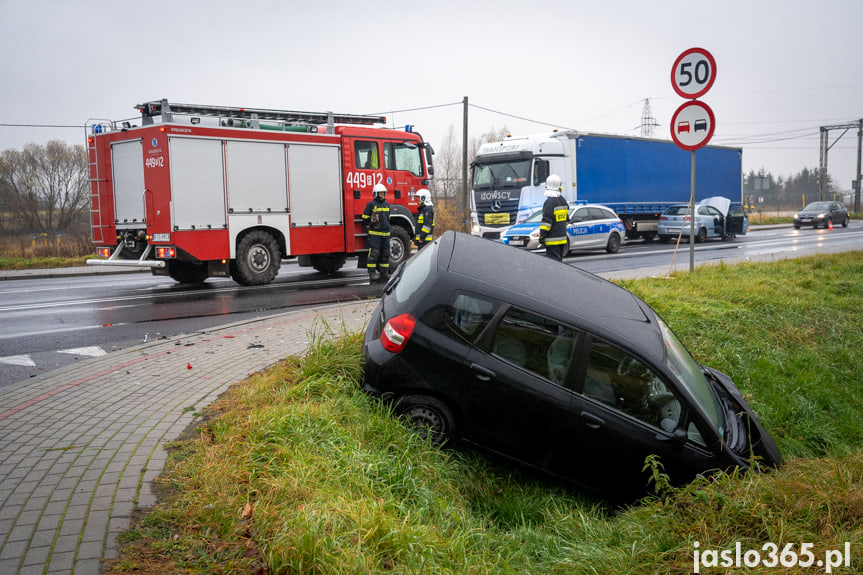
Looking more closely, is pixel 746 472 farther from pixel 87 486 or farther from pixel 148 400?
pixel 148 400

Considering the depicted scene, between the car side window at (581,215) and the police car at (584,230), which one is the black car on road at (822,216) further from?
the car side window at (581,215)

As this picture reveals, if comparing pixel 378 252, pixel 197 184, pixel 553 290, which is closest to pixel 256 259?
pixel 197 184

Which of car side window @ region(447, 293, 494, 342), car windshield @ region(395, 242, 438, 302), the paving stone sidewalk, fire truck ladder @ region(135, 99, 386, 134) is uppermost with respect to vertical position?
fire truck ladder @ region(135, 99, 386, 134)

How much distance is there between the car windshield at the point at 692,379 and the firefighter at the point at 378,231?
9.05 m

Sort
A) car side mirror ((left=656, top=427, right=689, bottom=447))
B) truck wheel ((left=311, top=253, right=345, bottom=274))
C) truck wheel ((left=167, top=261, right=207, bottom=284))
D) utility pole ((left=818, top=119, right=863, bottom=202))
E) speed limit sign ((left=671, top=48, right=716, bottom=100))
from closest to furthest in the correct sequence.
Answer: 1. car side mirror ((left=656, top=427, right=689, bottom=447))
2. speed limit sign ((left=671, top=48, right=716, bottom=100))
3. truck wheel ((left=167, top=261, right=207, bottom=284))
4. truck wheel ((left=311, top=253, right=345, bottom=274))
5. utility pole ((left=818, top=119, right=863, bottom=202))

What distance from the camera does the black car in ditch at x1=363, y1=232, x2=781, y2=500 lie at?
4.15 metres

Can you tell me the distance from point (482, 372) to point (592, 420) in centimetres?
73

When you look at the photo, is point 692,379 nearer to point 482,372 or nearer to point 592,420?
point 592,420

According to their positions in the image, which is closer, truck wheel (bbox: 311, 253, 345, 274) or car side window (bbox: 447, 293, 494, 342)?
car side window (bbox: 447, 293, 494, 342)

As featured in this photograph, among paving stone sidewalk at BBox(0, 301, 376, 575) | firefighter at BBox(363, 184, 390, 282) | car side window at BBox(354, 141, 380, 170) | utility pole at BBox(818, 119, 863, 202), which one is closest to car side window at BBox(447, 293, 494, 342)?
paving stone sidewalk at BBox(0, 301, 376, 575)

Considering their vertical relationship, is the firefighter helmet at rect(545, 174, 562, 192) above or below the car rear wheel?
above

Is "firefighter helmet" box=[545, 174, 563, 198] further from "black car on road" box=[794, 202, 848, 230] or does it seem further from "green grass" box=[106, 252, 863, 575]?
"black car on road" box=[794, 202, 848, 230]

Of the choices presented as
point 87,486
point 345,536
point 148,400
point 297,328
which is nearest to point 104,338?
point 297,328

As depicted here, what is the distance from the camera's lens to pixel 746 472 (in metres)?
4.21
